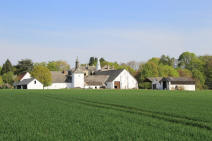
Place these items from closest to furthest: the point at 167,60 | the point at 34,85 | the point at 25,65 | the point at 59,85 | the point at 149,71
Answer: the point at 34,85
the point at 149,71
the point at 59,85
the point at 25,65
the point at 167,60

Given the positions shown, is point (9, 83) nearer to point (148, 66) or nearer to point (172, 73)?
point (148, 66)

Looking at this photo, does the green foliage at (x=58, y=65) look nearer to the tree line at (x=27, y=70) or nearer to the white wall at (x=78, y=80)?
the tree line at (x=27, y=70)

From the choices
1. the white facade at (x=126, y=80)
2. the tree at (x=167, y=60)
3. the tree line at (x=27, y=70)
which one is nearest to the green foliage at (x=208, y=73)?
the tree at (x=167, y=60)

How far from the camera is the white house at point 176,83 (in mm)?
90281

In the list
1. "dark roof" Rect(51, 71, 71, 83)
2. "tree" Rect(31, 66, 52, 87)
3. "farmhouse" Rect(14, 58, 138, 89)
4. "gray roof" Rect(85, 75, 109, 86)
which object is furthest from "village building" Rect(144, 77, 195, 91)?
"tree" Rect(31, 66, 52, 87)

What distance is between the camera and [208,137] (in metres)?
10.0

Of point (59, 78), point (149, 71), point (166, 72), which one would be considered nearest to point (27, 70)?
point (59, 78)

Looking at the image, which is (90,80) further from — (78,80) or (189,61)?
(189,61)

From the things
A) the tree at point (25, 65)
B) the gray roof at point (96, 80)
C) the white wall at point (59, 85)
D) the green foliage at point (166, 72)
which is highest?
the tree at point (25, 65)

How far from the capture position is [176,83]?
91188 mm

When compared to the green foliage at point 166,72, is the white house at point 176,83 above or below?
below

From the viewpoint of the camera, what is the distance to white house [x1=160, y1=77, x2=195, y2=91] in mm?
90281

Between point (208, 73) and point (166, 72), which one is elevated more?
point (166, 72)

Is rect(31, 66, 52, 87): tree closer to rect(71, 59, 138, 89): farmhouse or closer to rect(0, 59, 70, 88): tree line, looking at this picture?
rect(0, 59, 70, 88): tree line
